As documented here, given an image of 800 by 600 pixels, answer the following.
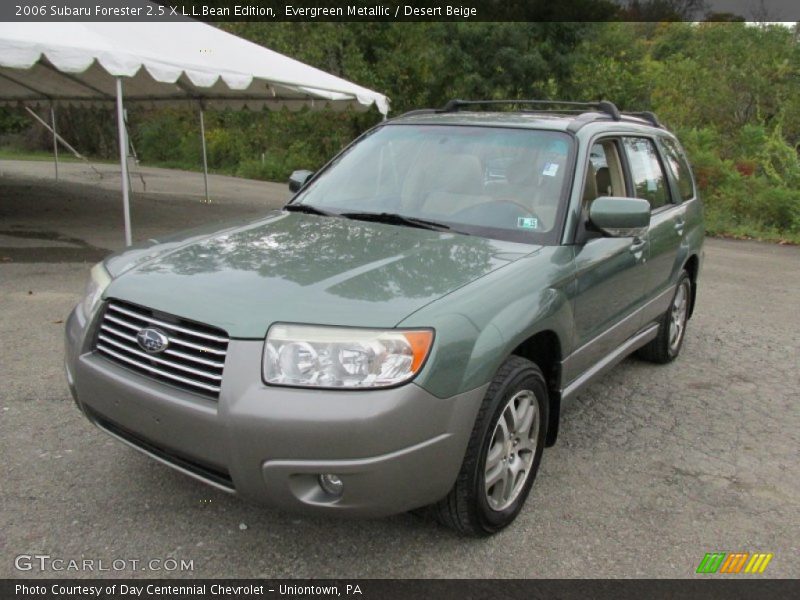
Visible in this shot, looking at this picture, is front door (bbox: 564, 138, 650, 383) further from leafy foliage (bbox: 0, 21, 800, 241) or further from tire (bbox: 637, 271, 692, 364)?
leafy foliage (bbox: 0, 21, 800, 241)

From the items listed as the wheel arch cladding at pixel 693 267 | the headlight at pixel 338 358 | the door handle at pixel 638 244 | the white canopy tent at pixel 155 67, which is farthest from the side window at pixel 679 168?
the white canopy tent at pixel 155 67

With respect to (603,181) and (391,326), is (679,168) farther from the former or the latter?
(391,326)

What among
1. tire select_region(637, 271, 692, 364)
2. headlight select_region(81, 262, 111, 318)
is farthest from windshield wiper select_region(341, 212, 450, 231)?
tire select_region(637, 271, 692, 364)

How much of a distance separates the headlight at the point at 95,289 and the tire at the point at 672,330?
3.60m

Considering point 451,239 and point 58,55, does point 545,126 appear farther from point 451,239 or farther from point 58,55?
point 58,55

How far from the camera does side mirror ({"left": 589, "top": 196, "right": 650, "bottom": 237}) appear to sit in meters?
3.21

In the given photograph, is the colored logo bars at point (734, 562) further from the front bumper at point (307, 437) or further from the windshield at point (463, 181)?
the windshield at point (463, 181)

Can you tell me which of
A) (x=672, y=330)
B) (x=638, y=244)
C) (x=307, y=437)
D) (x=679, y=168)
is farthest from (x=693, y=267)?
(x=307, y=437)

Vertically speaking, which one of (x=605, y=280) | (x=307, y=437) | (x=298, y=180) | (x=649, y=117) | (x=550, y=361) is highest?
(x=649, y=117)

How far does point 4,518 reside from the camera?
286 cm

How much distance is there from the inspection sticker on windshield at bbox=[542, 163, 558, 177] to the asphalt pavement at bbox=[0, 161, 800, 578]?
4.75ft

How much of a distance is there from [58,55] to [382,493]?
260 inches

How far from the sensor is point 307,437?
221 centimetres

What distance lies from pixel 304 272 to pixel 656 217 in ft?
8.71
